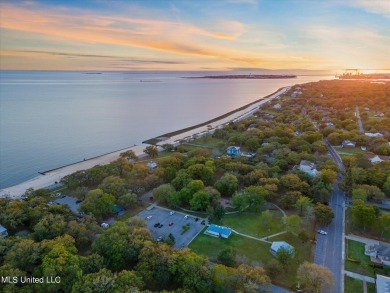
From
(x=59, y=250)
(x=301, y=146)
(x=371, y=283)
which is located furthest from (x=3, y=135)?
(x=371, y=283)

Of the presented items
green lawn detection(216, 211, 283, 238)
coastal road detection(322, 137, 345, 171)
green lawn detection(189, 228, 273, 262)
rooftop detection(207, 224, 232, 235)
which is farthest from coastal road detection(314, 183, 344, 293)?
coastal road detection(322, 137, 345, 171)

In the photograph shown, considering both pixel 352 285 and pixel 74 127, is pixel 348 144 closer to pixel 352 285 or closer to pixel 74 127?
pixel 352 285

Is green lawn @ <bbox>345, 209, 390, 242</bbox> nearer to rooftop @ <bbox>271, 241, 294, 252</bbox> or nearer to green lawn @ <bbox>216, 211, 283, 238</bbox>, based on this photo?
green lawn @ <bbox>216, 211, 283, 238</bbox>

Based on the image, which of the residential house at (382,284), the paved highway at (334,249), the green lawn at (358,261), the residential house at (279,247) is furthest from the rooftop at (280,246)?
the residential house at (382,284)

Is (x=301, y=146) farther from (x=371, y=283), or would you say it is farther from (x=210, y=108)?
(x=210, y=108)

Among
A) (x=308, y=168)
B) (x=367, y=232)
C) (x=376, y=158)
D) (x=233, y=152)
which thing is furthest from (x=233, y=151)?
(x=367, y=232)

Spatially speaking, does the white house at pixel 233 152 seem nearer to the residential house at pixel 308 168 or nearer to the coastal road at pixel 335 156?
the residential house at pixel 308 168
